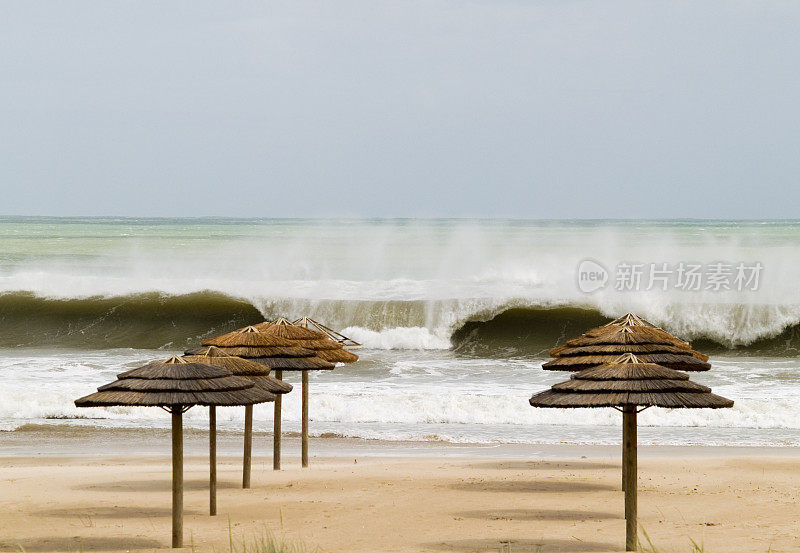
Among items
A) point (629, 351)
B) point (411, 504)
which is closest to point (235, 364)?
Result: point (411, 504)

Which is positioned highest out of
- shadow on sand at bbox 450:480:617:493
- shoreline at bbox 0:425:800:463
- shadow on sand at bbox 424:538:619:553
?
shadow on sand at bbox 424:538:619:553

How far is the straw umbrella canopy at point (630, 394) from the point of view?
920 cm

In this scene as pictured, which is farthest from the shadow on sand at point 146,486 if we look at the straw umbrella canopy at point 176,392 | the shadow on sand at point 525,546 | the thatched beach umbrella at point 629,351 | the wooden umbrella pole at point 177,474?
the thatched beach umbrella at point 629,351

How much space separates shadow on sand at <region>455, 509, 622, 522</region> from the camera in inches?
460

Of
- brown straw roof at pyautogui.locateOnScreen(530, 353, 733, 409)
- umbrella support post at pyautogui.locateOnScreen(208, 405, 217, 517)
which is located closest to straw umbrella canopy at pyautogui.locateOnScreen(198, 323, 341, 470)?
umbrella support post at pyautogui.locateOnScreen(208, 405, 217, 517)

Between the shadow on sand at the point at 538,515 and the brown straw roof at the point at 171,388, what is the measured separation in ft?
10.6

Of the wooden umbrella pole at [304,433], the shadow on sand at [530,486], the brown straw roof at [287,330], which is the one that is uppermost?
the brown straw roof at [287,330]

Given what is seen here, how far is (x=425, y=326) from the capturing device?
121 feet

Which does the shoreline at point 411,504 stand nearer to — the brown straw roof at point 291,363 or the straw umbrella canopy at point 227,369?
Result: the straw umbrella canopy at point 227,369

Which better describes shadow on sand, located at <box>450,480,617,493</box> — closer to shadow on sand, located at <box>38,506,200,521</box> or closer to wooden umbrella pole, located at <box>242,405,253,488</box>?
wooden umbrella pole, located at <box>242,405,253,488</box>

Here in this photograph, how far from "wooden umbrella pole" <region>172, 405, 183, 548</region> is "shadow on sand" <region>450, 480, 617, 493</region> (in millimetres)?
4358

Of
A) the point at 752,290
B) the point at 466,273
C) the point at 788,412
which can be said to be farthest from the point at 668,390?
the point at 466,273

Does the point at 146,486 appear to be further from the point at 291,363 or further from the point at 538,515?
the point at 538,515

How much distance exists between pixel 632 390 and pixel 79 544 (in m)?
5.25
